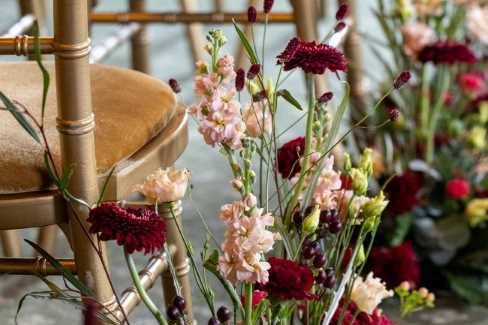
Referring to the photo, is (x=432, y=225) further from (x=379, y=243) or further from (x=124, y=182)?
(x=124, y=182)

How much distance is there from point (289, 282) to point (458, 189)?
3.05ft

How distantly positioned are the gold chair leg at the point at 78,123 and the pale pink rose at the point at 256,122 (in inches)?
5.8

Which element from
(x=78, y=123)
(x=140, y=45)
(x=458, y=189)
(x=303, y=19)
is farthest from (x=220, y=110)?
(x=140, y=45)

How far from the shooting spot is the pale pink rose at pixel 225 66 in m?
0.91

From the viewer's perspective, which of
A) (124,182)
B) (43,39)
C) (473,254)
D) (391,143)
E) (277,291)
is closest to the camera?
(277,291)

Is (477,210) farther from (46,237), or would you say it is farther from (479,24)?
(46,237)

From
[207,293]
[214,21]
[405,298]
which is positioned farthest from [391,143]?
[207,293]

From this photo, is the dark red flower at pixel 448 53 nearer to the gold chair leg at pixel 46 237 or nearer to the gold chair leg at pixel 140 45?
the gold chair leg at pixel 140 45

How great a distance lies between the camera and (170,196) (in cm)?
89

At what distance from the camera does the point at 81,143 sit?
957 millimetres

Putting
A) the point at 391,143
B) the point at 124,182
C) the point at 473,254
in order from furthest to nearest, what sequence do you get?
the point at 391,143
the point at 473,254
the point at 124,182

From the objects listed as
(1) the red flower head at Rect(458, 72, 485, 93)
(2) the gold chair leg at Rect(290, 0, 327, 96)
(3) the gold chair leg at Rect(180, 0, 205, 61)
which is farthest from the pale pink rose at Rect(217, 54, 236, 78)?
(3) the gold chair leg at Rect(180, 0, 205, 61)

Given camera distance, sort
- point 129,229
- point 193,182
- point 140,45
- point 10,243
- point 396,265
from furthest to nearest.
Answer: point 193,182
point 140,45
point 10,243
point 396,265
point 129,229

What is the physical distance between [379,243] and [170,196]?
94 centimetres
